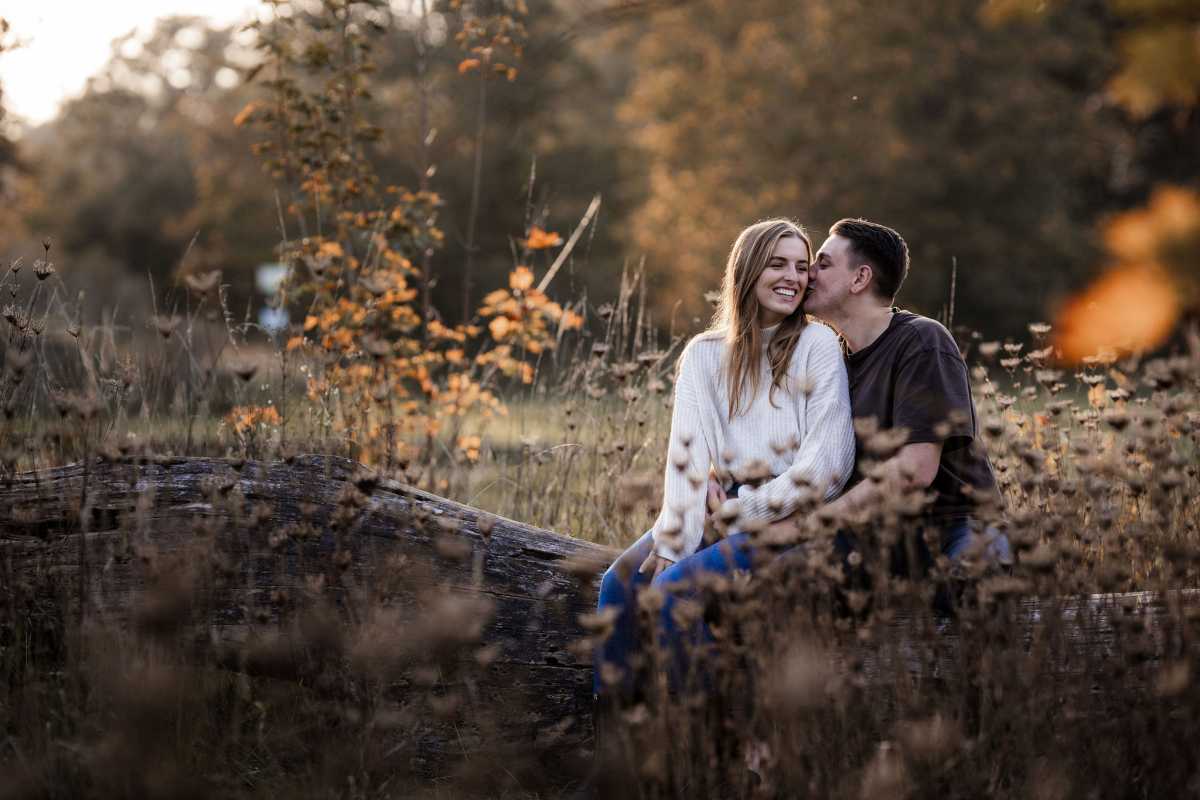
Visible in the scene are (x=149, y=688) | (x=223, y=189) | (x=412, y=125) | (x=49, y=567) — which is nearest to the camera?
(x=149, y=688)

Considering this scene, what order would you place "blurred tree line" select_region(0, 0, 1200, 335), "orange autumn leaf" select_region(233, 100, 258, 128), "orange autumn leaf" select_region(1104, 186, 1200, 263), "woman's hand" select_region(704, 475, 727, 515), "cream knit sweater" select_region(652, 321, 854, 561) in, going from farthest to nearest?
"blurred tree line" select_region(0, 0, 1200, 335), "orange autumn leaf" select_region(233, 100, 258, 128), "woman's hand" select_region(704, 475, 727, 515), "cream knit sweater" select_region(652, 321, 854, 561), "orange autumn leaf" select_region(1104, 186, 1200, 263)

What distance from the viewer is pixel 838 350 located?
3635mm

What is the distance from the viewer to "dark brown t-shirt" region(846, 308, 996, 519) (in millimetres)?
3357

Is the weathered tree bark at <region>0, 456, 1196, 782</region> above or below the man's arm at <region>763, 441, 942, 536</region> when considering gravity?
below

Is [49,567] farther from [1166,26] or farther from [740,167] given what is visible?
[740,167]

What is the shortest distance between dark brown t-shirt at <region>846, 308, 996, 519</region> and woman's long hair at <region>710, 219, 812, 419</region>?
0.27 metres

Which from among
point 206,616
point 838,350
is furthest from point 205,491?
point 838,350

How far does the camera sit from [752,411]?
3.71m

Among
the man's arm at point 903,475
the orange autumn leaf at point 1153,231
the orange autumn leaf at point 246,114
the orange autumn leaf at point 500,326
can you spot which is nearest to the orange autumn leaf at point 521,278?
the orange autumn leaf at point 500,326

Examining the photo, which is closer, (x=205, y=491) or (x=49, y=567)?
(x=205, y=491)

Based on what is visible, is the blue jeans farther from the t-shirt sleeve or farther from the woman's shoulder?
the woman's shoulder

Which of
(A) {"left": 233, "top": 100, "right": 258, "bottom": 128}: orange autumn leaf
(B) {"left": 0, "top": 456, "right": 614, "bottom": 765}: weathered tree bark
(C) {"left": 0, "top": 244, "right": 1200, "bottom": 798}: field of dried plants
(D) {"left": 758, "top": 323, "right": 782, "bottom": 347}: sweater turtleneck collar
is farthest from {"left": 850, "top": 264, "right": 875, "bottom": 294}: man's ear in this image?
(A) {"left": 233, "top": 100, "right": 258, "bottom": 128}: orange autumn leaf

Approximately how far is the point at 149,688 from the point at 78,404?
832 millimetres

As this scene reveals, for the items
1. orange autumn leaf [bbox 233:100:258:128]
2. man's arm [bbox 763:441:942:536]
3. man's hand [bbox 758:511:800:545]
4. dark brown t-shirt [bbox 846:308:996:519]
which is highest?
orange autumn leaf [bbox 233:100:258:128]
